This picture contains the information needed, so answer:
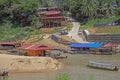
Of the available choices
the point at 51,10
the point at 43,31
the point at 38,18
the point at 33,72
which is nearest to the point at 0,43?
the point at 43,31

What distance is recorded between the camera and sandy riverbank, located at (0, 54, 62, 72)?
51.9 m

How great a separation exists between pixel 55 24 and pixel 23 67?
4629 centimetres

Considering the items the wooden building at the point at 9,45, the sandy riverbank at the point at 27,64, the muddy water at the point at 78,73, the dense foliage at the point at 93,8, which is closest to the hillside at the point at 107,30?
the dense foliage at the point at 93,8

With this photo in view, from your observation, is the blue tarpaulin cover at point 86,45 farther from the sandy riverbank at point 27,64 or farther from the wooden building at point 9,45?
the sandy riverbank at point 27,64

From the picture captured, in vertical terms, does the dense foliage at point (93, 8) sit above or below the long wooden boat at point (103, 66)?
above

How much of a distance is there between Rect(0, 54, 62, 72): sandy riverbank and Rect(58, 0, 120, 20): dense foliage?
43433 millimetres

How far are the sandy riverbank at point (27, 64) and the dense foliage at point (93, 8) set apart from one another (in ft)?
142

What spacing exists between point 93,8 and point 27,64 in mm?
47489

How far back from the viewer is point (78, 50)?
68.4 m

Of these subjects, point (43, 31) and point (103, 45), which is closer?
point (103, 45)

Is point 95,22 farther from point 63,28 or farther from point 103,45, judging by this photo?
point 103,45

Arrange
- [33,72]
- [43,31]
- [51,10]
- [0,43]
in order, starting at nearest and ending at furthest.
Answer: [33,72] < [0,43] < [43,31] < [51,10]

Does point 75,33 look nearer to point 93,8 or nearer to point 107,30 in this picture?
point 107,30

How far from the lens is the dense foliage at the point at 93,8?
96125mm
